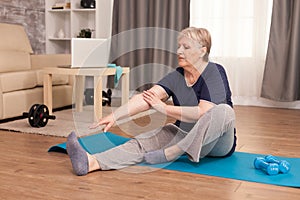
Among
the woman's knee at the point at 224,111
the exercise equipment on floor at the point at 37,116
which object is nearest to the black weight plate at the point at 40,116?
the exercise equipment on floor at the point at 37,116

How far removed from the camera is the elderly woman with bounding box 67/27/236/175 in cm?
218

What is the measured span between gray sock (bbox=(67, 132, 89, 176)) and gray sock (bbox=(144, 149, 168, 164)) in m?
0.33

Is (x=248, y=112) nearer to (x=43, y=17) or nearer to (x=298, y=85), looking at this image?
(x=298, y=85)

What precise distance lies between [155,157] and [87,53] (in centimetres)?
171

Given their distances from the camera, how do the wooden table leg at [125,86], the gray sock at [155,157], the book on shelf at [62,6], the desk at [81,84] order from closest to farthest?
the gray sock at [155,157], the desk at [81,84], the wooden table leg at [125,86], the book on shelf at [62,6]

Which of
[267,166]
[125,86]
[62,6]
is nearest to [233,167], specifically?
[267,166]

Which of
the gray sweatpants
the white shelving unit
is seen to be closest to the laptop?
the white shelving unit

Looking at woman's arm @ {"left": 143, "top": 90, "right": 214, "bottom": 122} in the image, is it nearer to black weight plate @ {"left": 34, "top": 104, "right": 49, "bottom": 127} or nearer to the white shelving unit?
black weight plate @ {"left": 34, "top": 104, "right": 49, "bottom": 127}

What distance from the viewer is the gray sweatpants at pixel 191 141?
2.18m

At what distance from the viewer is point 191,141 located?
220cm

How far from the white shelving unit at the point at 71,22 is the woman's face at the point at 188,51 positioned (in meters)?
3.23

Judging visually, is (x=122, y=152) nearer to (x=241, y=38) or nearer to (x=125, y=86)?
(x=125, y=86)

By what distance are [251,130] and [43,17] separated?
10.7 ft

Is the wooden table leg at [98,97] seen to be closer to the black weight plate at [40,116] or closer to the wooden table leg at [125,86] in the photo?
the black weight plate at [40,116]
